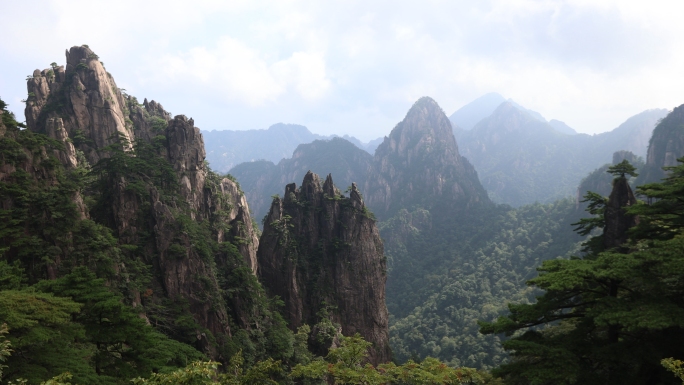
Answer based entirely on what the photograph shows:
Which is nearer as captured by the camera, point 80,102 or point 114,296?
point 114,296

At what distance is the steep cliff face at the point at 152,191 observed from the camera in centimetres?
3216

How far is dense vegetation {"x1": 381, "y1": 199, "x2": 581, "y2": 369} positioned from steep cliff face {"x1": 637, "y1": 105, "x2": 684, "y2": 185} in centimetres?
2671

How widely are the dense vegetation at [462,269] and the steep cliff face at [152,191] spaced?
4488 centimetres

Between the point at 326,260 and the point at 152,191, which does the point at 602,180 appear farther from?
the point at 152,191

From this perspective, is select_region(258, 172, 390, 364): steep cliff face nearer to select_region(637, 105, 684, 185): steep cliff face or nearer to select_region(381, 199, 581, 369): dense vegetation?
select_region(381, 199, 581, 369): dense vegetation

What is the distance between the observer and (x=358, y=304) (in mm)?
52000

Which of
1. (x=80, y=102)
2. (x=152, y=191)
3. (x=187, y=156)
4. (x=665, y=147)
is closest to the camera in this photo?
(x=152, y=191)

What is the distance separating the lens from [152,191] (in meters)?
34.3

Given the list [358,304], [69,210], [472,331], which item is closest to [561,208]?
[472,331]

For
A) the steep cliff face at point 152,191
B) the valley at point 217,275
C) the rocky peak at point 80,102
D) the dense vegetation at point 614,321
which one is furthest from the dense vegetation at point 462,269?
the rocky peak at point 80,102

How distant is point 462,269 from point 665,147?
250ft

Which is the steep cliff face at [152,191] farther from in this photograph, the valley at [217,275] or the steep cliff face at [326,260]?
the steep cliff face at [326,260]

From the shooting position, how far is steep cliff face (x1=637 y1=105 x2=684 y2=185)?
112062 mm

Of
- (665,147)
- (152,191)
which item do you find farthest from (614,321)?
(665,147)
